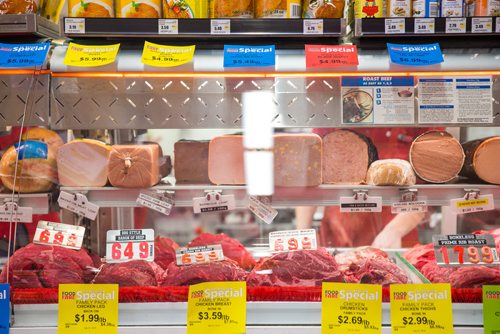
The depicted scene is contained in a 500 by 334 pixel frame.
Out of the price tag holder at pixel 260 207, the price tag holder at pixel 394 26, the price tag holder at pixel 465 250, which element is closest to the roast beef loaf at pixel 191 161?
the price tag holder at pixel 260 207

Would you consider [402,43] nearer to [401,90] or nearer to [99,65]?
[401,90]

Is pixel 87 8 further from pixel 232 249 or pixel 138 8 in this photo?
pixel 232 249

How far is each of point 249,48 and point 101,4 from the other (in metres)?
0.55

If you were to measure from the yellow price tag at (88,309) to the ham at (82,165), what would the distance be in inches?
15.3

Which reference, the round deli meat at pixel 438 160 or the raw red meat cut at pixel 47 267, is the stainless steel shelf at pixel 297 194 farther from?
the raw red meat cut at pixel 47 267

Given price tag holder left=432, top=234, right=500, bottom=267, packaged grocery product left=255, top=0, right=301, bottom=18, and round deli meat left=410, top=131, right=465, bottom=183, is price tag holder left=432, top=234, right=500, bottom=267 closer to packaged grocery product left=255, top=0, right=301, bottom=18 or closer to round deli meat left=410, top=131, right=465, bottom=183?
round deli meat left=410, top=131, right=465, bottom=183

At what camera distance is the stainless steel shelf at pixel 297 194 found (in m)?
1.84

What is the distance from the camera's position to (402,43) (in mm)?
1850

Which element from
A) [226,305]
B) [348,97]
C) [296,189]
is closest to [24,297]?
[226,305]

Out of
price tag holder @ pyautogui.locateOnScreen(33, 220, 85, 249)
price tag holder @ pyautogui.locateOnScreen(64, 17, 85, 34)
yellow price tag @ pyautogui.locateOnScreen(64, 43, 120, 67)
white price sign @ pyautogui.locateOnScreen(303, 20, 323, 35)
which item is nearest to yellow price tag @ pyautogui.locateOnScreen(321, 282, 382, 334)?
white price sign @ pyautogui.locateOnScreen(303, 20, 323, 35)

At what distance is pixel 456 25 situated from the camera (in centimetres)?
173

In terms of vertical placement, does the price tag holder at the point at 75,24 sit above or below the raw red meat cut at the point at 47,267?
above

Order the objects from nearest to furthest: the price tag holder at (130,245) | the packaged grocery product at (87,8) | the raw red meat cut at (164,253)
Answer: the packaged grocery product at (87,8), the price tag holder at (130,245), the raw red meat cut at (164,253)

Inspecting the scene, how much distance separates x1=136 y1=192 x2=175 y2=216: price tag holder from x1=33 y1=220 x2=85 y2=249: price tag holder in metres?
0.34
